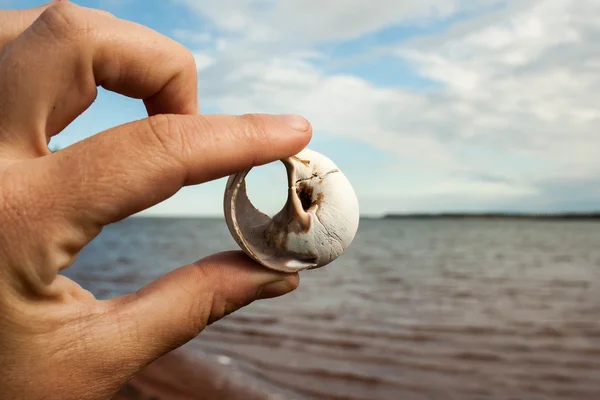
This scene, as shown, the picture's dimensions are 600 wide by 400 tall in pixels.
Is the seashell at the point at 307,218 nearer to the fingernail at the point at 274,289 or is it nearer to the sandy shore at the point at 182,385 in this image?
the fingernail at the point at 274,289

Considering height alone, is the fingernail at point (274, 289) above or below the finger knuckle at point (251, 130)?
below

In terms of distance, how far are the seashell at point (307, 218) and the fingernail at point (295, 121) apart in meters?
0.46

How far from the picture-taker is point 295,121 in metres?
1.71

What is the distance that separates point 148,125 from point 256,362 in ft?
15.9

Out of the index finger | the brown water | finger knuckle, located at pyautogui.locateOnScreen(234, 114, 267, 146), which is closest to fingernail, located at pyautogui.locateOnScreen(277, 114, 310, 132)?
finger knuckle, located at pyautogui.locateOnScreen(234, 114, 267, 146)

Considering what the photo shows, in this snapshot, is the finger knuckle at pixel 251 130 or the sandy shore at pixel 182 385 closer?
the finger knuckle at pixel 251 130

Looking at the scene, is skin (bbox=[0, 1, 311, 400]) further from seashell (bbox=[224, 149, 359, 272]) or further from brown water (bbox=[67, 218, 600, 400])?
brown water (bbox=[67, 218, 600, 400])

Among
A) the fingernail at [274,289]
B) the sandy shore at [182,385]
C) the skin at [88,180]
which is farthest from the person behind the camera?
the sandy shore at [182,385]

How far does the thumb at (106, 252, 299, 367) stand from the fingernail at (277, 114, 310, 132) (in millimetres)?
655

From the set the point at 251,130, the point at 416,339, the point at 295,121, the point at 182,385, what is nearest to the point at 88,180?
the point at 251,130

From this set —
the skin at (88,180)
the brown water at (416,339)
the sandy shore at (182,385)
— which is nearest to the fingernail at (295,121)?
the skin at (88,180)

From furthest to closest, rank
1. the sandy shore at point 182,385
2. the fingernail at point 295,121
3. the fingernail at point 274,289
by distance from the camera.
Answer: the sandy shore at point 182,385 < the fingernail at point 274,289 < the fingernail at point 295,121

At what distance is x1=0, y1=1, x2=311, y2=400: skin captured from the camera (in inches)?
56.5

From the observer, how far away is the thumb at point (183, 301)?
67.4 inches
